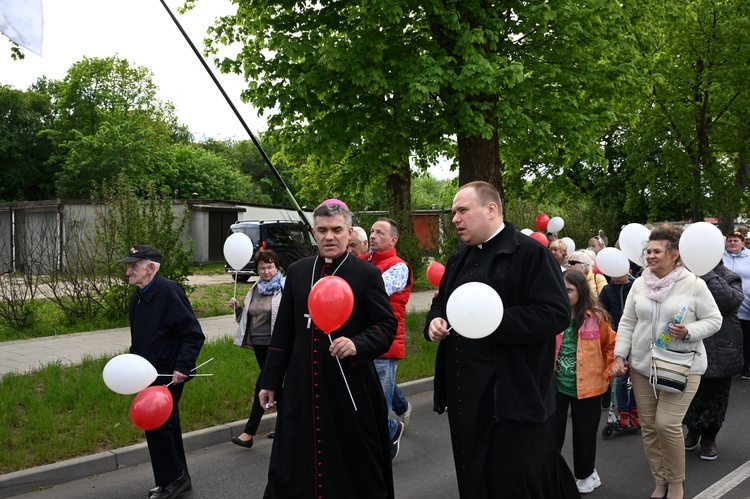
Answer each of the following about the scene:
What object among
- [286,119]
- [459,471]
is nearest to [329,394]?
[459,471]

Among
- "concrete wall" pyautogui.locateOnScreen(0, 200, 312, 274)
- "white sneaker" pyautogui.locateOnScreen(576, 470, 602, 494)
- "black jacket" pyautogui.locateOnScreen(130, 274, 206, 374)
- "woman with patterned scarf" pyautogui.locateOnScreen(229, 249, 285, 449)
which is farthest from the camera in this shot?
"concrete wall" pyautogui.locateOnScreen(0, 200, 312, 274)

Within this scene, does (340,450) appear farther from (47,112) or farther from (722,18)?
(47,112)

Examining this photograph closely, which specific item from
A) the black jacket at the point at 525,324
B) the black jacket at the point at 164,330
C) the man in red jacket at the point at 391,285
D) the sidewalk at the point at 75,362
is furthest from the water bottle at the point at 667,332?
the sidewalk at the point at 75,362

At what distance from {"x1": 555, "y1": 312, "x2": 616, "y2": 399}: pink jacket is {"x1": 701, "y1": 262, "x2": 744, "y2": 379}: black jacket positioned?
1207 millimetres

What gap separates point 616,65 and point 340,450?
11.9 metres

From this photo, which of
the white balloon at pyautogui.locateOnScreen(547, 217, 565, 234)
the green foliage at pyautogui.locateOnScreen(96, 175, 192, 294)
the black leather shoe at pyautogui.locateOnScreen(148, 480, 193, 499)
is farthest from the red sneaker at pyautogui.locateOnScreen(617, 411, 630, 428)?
the white balloon at pyautogui.locateOnScreen(547, 217, 565, 234)

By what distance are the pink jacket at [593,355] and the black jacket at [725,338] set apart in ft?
3.96

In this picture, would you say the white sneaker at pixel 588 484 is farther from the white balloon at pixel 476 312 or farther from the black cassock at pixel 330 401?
the white balloon at pixel 476 312

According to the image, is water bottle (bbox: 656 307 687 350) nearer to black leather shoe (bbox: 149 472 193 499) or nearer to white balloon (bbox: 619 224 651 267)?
white balloon (bbox: 619 224 651 267)

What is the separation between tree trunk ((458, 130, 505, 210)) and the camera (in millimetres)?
13305

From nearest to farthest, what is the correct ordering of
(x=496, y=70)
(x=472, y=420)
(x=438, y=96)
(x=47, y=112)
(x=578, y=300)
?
(x=472, y=420) → (x=578, y=300) → (x=496, y=70) → (x=438, y=96) → (x=47, y=112)

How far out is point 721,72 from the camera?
24.6 meters

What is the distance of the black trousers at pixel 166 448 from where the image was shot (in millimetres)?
5238

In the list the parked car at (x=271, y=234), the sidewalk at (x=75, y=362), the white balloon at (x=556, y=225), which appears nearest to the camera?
the sidewalk at (x=75, y=362)
